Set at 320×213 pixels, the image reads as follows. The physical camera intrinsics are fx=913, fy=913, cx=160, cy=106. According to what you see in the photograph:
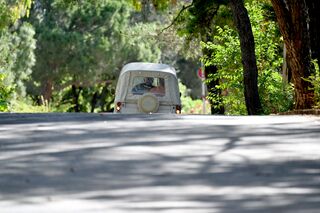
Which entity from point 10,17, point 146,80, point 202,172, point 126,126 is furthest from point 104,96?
point 202,172

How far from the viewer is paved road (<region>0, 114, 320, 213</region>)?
21.3ft

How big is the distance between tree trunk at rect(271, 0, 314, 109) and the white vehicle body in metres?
4.61

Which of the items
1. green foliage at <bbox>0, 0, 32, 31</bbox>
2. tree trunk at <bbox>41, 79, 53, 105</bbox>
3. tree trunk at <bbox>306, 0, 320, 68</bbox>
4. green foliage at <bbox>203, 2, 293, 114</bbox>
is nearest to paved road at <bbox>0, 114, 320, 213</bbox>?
tree trunk at <bbox>306, 0, 320, 68</bbox>

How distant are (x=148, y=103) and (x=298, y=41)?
14.7 ft

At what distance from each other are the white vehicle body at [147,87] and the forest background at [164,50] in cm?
222

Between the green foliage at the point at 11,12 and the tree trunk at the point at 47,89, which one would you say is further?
the tree trunk at the point at 47,89

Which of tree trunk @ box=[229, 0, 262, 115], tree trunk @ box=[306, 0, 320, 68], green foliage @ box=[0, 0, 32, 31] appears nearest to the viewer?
tree trunk @ box=[306, 0, 320, 68]

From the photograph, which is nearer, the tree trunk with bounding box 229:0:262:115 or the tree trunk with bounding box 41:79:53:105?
the tree trunk with bounding box 229:0:262:115

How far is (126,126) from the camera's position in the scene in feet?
40.3

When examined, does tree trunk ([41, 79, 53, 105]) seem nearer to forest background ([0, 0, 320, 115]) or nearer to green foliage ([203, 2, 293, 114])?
forest background ([0, 0, 320, 115])

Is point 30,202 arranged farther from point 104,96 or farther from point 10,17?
point 104,96

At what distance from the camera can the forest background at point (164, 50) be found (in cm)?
2206

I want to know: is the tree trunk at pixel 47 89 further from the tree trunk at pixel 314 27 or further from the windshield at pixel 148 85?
the tree trunk at pixel 314 27

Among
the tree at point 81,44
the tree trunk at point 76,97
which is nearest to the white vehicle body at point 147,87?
the tree at point 81,44
